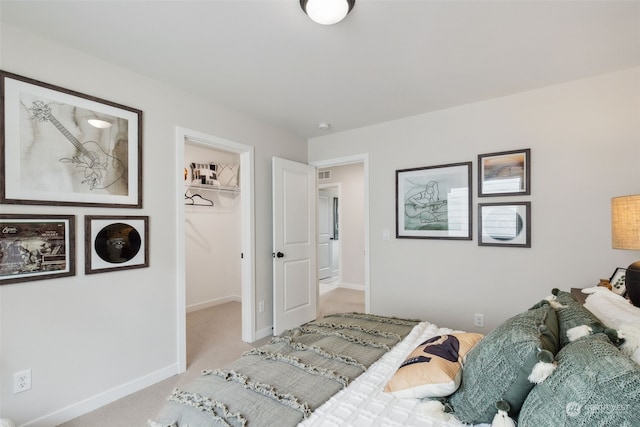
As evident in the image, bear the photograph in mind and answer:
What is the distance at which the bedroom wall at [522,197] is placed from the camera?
2295 millimetres

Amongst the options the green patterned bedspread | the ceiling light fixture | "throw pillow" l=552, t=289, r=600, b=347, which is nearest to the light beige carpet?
the green patterned bedspread

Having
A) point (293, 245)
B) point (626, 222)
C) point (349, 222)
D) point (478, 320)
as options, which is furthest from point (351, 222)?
point (626, 222)

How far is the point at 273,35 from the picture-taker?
5.98 feet

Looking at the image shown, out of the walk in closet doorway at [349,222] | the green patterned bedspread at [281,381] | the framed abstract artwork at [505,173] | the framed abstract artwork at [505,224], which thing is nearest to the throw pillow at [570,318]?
the green patterned bedspread at [281,381]

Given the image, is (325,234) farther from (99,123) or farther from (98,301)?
(99,123)

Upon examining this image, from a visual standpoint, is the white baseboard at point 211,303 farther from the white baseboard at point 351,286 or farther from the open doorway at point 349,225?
the white baseboard at point 351,286

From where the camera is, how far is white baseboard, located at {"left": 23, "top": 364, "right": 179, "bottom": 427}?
185 centimetres

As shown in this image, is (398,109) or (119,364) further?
(398,109)

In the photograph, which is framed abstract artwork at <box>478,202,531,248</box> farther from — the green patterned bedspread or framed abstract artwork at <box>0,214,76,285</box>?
framed abstract artwork at <box>0,214,76,285</box>

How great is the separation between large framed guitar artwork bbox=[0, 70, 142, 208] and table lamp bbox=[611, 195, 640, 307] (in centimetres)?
322

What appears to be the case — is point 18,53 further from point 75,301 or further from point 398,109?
point 398,109

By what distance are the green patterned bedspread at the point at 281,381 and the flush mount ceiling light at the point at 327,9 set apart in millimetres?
1786

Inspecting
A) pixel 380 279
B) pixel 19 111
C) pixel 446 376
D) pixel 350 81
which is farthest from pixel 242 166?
pixel 446 376

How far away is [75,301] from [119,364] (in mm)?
602
